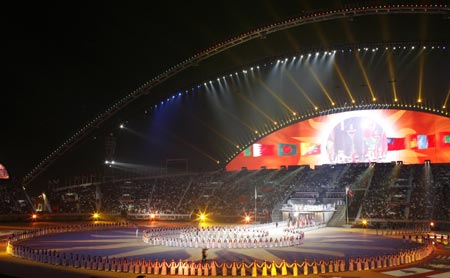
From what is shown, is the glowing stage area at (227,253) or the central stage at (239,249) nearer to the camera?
the glowing stage area at (227,253)

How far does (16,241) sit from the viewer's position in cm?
3938

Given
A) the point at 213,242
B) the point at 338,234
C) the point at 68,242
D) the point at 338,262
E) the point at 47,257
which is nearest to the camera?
the point at 338,262

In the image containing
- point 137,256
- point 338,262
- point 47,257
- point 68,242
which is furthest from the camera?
point 68,242

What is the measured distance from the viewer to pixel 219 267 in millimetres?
25578

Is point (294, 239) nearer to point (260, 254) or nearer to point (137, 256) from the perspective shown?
point (260, 254)

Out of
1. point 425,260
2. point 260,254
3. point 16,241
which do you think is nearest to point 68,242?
point 16,241

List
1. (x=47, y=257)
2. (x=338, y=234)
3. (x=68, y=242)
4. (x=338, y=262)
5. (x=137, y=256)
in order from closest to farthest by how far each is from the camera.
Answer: (x=338, y=262), (x=47, y=257), (x=137, y=256), (x=68, y=242), (x=338, y=234)

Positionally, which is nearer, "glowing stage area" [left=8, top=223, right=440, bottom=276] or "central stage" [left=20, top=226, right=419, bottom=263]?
"glowing stage area" [left=8, top=223, right=440, bottom=276]

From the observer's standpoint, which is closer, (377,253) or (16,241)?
(377,253)

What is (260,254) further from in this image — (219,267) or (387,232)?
(387,232)

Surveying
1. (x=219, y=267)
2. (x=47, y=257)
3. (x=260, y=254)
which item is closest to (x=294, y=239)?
(x=260, y=254)

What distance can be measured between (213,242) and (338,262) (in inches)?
482

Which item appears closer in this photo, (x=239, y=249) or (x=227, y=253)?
(x=227, y=253)

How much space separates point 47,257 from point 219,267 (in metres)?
10.7
